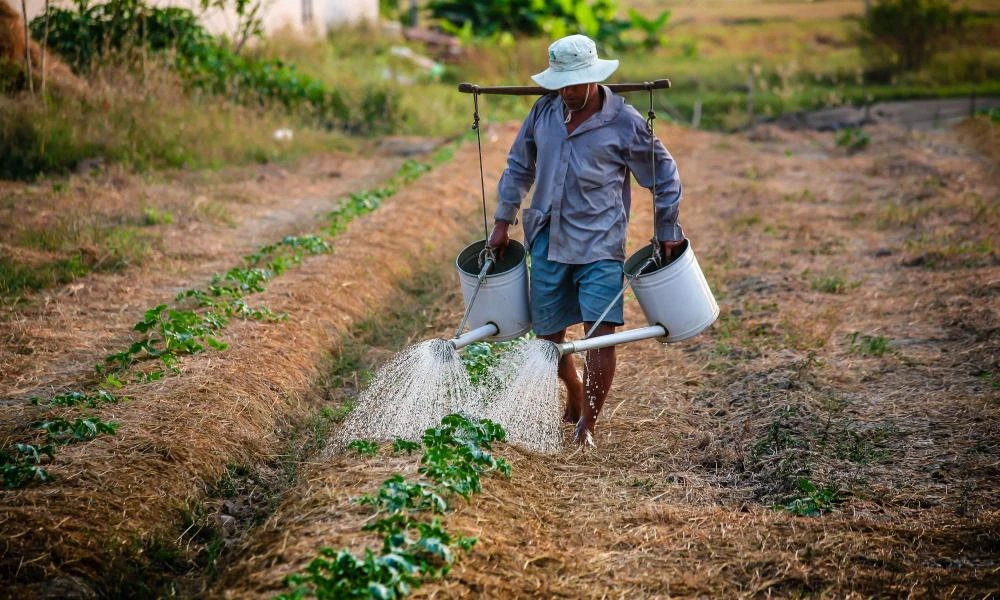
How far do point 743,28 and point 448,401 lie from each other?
99.8 feet

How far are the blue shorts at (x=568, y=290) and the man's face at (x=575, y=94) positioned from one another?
0.57 m

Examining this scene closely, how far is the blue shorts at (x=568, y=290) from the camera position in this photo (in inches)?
181

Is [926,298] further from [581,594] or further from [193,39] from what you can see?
[193,39]

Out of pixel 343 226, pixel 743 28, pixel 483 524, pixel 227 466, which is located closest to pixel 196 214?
pixel 343 226

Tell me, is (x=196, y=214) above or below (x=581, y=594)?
Result: above

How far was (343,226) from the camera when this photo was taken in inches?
354

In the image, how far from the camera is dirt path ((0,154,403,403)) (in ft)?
18.9

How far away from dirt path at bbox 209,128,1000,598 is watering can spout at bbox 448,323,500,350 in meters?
0.57

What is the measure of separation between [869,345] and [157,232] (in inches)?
221

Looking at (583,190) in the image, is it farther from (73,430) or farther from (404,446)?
(73,430)

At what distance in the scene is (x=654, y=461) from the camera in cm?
473

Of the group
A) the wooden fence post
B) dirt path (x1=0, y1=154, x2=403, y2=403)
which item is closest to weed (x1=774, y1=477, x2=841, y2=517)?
dirt path (x1=0, y1=154, x2=403, y2=403)

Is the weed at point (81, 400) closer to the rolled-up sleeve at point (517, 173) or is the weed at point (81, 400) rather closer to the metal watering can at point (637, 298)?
the metal watering can at point (637, 298)

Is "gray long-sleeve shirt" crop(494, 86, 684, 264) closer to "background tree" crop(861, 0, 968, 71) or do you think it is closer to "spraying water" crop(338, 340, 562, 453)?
"spraying water" crop(338, 340, 562, 453)
